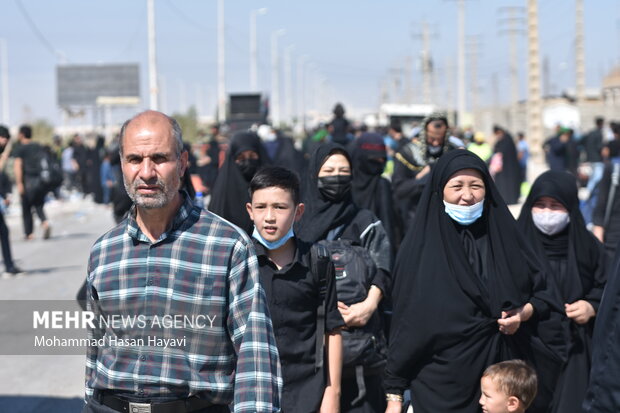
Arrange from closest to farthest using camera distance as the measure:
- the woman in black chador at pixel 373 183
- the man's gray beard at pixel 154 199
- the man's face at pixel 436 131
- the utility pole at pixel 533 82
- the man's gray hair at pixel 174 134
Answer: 1. the man's gray beard at pixel 154 199
2. the man's gray hair at pixel 174 134
3. the woman in black chador at pixel 373 183
4. the man's face at pixel 436 131
5. the utility pole at pixel 533 82

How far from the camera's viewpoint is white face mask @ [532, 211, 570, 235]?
5.26 meters

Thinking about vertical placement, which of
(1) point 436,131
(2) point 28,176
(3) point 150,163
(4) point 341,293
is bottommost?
(4) point 341,293

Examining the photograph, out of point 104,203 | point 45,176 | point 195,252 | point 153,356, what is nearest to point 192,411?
point 153,356

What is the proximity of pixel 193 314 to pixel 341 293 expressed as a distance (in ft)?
5.96

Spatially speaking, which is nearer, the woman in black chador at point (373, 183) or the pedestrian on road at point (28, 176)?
the woman in black chador at point (373, 183)

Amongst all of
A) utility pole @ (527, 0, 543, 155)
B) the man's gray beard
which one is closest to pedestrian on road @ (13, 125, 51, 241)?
the man's gray beard

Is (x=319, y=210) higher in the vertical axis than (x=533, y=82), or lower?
lower

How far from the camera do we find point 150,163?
3.09 m

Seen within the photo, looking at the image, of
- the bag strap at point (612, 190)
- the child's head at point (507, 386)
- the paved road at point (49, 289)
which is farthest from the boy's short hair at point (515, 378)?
the bag strap at point (612, 190)

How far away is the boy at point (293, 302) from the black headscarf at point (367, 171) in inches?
121

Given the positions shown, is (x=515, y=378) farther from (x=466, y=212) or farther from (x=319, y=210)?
(x=319, y=210)

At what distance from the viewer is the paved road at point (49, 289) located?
6977 mm

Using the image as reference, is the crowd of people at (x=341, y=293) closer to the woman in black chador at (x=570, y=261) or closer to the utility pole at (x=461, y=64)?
the woman in black chador at (x=570, y=261)

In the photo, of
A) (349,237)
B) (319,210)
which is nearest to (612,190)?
(319,210)
